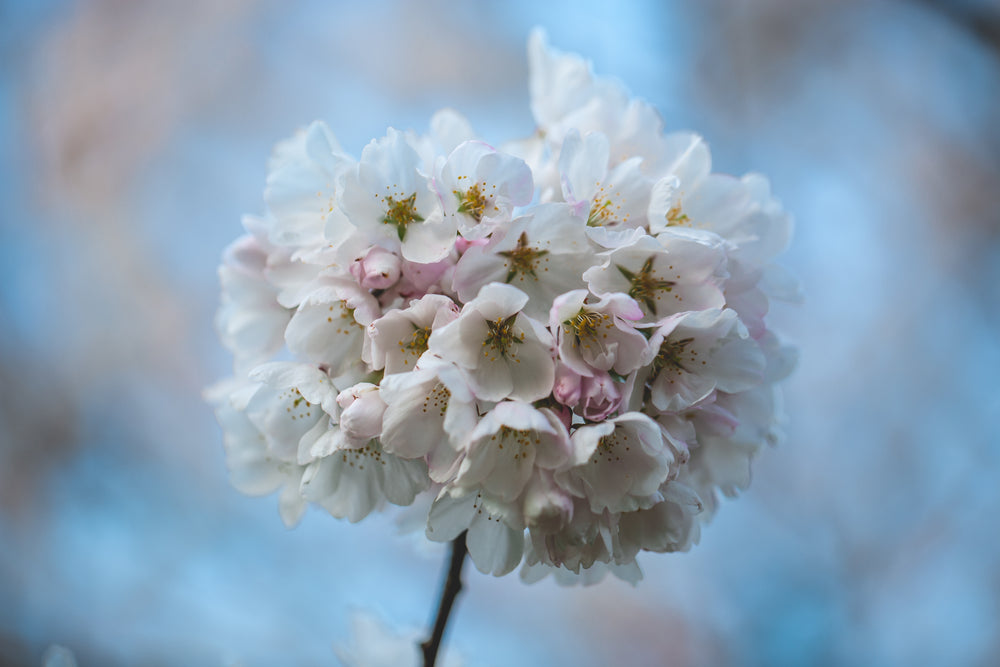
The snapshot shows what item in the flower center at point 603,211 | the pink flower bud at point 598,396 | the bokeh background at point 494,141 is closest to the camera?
the pink flower bud at point 598,396

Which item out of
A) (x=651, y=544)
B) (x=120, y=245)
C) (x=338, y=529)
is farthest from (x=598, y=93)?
(x=120, y=245)

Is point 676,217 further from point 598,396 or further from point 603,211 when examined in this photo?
point 598,396

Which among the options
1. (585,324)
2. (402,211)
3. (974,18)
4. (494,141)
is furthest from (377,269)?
(974,18)

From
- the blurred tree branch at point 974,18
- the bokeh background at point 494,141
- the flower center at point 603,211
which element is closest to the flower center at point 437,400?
the flower center at point 603,211

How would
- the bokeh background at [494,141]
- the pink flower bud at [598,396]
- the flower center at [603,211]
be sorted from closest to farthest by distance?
1. the pink flower bud at [598,396]
2. the flower center at [603,211]
3. the bokeh background at [494,141]

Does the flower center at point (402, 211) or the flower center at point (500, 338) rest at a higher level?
the flower center at point (402, 211)

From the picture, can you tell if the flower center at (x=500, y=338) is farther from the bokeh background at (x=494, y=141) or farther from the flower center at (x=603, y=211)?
the bokeh background at (x=494, y=141)

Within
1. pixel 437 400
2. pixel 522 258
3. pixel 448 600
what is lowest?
pixel 448 600

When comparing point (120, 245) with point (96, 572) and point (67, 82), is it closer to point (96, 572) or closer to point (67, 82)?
point (67, 82)
